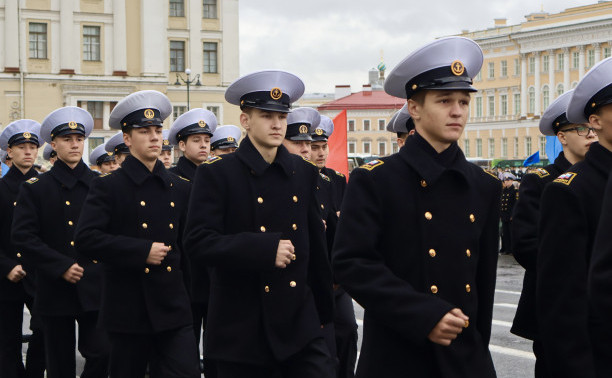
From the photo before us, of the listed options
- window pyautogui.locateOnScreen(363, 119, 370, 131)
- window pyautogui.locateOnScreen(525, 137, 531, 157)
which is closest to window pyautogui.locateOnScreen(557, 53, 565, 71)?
window pyautogui.locateOnScreen(525, 137, 531, 157)

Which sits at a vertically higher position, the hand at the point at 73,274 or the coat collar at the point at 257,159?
the coat collar at the point at 257,159

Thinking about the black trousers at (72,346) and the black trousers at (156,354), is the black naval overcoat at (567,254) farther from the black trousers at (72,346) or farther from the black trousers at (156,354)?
the black trousers at (72,346)

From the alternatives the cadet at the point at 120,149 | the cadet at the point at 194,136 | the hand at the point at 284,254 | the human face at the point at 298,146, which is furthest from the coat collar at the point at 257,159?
the cadet at the point at 120,149

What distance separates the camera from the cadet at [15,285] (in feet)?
26.4

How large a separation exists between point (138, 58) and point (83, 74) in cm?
372

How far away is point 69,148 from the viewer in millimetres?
7688

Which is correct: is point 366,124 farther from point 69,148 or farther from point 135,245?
point 135,245

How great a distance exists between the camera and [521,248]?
5.50 m

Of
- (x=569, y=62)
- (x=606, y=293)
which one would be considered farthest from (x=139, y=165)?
(x=569, y=62)

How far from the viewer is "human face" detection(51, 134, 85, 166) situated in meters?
7.64

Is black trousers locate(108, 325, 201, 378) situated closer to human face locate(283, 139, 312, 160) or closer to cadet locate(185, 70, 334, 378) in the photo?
cadet locate(185, 70, 334, 378)

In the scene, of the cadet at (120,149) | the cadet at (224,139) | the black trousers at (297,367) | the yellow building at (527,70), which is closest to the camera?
the black trousers at (297,367)

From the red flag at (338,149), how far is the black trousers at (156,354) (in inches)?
229

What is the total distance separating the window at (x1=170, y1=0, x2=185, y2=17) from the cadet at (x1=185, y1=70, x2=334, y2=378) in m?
62.6
